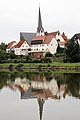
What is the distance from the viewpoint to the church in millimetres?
80125

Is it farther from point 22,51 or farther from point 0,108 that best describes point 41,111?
point 22,51

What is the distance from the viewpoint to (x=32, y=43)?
85.4m

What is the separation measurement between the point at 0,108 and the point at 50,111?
2.84 metres

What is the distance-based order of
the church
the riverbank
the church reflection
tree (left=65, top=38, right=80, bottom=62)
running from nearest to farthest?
the church reflection → the riverbank → tree (left=65, top=38, right=80, bottom=62) → the church

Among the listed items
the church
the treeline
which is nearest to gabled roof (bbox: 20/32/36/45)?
the church

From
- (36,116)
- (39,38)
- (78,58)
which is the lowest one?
(36,116)

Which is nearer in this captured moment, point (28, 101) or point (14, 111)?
point (14, 111)

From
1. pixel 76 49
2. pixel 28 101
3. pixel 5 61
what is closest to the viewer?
pixel 28 101

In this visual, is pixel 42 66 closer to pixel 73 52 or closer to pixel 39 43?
pixel 73 52

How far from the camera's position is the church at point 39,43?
8012cm

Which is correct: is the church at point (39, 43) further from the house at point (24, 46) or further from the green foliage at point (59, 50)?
the green foliage at point (59, 50)

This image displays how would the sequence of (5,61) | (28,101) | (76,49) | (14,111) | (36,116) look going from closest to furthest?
(36,116), (14,111), (28,101), (76,49), (5,61)

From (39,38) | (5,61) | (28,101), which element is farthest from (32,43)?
(28,101)

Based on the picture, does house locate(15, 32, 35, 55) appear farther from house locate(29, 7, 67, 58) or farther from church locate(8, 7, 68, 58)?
house locate(29, 7, 67, 58)
